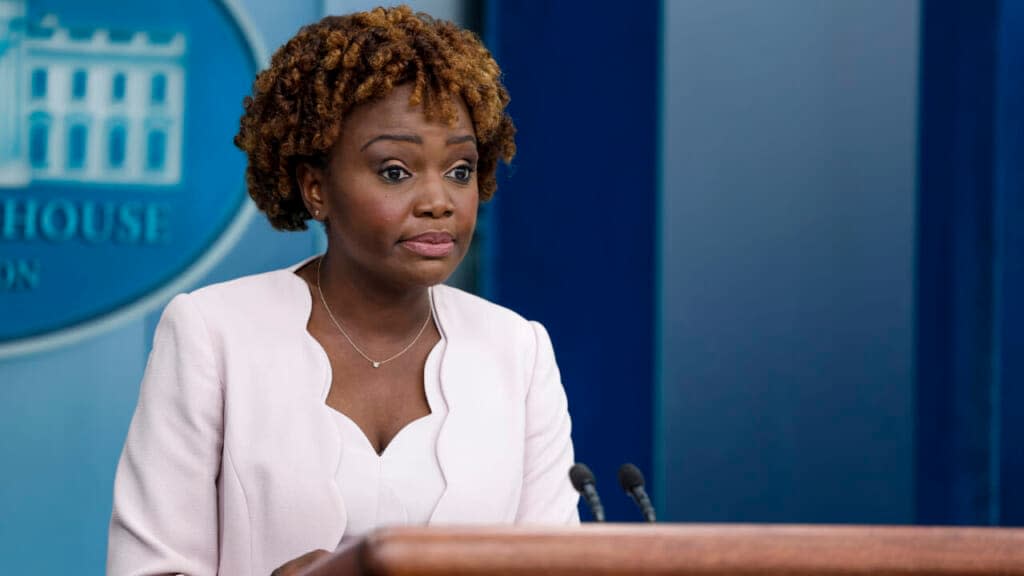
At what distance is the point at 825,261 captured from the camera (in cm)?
410

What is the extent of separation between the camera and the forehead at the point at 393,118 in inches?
73.5

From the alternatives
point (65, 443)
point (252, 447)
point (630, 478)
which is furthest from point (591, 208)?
point (630, 478)

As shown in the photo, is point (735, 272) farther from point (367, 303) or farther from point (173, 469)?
point (173, 469)

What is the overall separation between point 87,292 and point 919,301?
6.49 feet

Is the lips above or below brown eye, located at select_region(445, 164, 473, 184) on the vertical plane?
below

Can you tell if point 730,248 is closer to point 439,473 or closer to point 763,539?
point 439,473

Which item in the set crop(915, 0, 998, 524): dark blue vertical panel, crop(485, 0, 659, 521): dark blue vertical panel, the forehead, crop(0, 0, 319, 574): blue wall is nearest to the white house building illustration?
crop(0, 0, 319, 574): blue wall

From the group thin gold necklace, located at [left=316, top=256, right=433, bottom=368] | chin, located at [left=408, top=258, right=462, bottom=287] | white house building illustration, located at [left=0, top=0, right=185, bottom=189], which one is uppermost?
white house building illustration, located at [left=0, top=0, right=185, bottom=189]

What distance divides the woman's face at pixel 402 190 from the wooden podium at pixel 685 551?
0.89 metres

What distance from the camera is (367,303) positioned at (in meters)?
1.98

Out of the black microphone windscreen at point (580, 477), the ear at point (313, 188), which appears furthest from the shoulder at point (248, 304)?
the black microphone windscreen at point (580, 477)

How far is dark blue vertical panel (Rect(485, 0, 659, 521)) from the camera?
10.7ft

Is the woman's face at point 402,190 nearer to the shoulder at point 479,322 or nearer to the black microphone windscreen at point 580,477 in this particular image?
the shoulder at point 479,322

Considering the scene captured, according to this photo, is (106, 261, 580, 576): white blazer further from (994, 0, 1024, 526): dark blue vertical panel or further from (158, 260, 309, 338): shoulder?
(994, 0, 1024, 526): dark blue vertical panel
